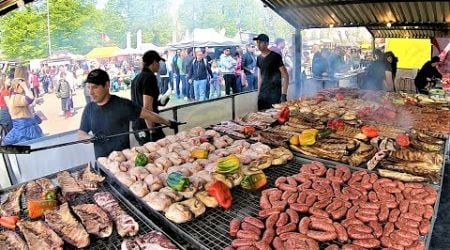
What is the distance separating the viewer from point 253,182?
3.20 m

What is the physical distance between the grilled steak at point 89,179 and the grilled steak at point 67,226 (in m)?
0.38

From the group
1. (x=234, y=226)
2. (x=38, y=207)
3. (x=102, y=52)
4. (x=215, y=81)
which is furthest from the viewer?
(x=215, y=81)

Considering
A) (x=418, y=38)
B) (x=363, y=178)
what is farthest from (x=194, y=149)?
(x=418, y=38)

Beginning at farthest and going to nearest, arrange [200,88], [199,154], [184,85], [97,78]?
1. [184,85]
2. [200,88]
3. [97,78]
4. [199,154]

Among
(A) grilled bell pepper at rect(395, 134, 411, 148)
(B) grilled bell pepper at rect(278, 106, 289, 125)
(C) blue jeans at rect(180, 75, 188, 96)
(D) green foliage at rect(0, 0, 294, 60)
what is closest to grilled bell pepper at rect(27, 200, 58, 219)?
(B) grilled bell pepper at rect(278, 106, 289, 125)

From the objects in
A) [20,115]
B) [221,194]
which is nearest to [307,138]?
[221,194]

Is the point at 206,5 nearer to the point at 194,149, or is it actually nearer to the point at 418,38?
the point at 418,38

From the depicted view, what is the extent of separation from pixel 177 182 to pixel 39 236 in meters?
1.10

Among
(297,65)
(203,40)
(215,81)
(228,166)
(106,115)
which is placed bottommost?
(228,166)

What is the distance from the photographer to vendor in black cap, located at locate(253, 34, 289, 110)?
23.8ft

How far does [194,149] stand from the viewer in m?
3.97

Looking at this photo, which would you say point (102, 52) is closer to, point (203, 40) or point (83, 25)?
point (83, 25)

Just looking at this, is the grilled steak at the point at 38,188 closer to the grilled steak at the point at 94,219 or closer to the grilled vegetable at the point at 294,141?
the grilled steak at the point at 94,219

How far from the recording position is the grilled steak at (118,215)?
2.49 metres
